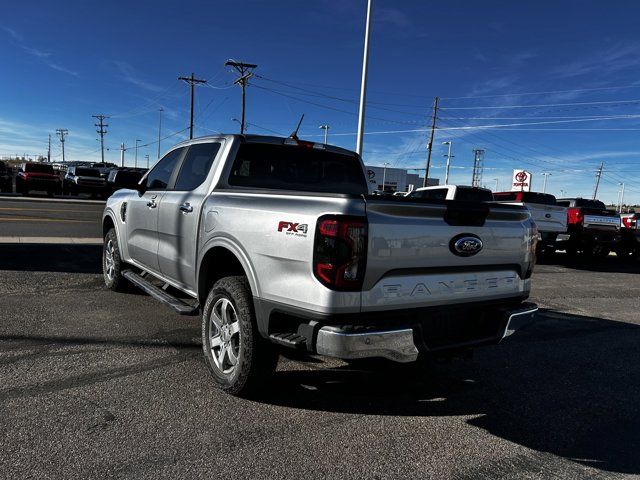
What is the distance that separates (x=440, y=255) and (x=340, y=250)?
75cm

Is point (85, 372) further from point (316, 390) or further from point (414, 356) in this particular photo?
point (414, 356)

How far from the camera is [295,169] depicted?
4.50m

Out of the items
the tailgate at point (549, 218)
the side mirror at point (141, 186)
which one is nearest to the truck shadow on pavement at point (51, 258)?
the side mirror at point (141, 186)

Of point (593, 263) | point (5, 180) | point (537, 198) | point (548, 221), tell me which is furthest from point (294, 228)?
point (5, 180)

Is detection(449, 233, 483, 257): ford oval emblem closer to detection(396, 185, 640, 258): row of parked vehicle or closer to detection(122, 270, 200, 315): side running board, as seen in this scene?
detection(122, 270, 200, 315): side running board

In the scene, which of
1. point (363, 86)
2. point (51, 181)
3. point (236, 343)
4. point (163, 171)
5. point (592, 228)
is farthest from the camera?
point (51, 181)

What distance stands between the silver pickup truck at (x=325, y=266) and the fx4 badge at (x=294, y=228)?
0.01 m

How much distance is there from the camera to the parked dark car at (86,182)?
98.9 ft

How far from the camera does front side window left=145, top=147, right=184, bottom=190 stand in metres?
5.09

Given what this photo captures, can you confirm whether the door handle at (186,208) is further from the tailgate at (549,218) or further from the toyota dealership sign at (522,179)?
the toyota dealership sign at (522,179)

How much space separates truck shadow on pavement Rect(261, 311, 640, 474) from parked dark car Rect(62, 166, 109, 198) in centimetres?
2947

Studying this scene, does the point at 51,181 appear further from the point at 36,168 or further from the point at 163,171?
the point at 163,171

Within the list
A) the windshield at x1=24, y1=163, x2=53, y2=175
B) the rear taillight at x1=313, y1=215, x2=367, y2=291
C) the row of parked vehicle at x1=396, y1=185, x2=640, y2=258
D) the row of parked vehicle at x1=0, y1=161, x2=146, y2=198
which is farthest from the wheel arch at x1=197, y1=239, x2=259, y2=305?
the windshield at x1=24, y1=163, x2=53, y2=175

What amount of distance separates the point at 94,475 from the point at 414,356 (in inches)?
72.8
